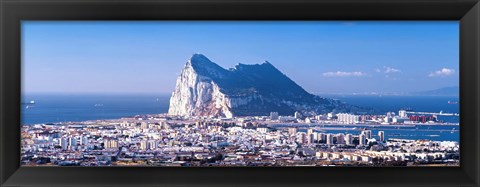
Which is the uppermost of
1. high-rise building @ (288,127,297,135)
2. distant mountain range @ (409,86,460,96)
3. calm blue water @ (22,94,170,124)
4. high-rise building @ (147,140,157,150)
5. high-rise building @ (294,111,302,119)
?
distant mountain range @ (409,86,460,96)

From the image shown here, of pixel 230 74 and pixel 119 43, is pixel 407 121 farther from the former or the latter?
pixel 119 43

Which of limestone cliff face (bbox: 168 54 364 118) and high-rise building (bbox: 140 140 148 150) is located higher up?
limestone cliff face (bbox: 168 54 364 118)

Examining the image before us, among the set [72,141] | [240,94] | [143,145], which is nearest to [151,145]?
[143,145]

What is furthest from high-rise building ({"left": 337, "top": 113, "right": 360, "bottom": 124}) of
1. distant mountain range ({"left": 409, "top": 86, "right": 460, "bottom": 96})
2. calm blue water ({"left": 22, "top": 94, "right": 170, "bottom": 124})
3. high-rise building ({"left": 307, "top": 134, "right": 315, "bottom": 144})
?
calm blue water ({"left": 22, "top": 94, "right": 170, "bottom": 124})

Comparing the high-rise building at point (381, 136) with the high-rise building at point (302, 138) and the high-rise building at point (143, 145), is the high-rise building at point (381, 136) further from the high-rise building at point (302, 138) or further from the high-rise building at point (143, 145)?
the high-rise building at point (143, 145)

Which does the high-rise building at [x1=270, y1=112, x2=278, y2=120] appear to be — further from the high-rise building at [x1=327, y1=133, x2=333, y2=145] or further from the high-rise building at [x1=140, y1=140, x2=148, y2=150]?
the high-rise building at [x1=140, y1=140, x2=148, y2=150]

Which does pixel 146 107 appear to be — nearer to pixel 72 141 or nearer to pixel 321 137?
pixel 72 141

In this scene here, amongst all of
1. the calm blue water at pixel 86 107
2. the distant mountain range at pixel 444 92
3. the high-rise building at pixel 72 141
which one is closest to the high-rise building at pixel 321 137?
the distant mountain range at pixel 444 92
